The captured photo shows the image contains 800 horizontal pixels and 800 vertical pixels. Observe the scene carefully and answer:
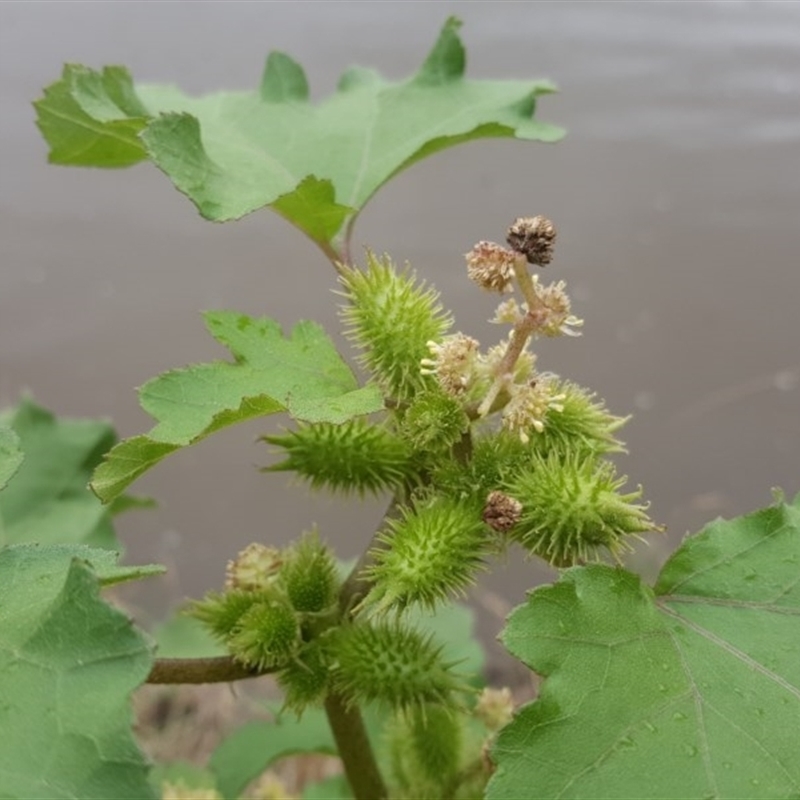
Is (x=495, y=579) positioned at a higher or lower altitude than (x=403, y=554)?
lower

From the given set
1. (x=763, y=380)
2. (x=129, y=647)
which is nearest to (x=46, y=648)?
(x=129, y=647)

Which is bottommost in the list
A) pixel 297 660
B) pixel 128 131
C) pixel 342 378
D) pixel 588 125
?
pixel 297 660

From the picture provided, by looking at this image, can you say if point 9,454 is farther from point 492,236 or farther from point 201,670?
point 492,236

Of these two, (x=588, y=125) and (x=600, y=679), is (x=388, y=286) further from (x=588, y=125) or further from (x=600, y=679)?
(x=588, y=125)

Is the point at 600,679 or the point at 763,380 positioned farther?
the point at 763,380

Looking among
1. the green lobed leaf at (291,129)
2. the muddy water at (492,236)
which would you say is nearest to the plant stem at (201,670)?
the green lobed leaf at (291,129)

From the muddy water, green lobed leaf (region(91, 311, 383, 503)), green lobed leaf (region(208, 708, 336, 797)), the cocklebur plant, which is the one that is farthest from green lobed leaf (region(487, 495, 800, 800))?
the muddy water
